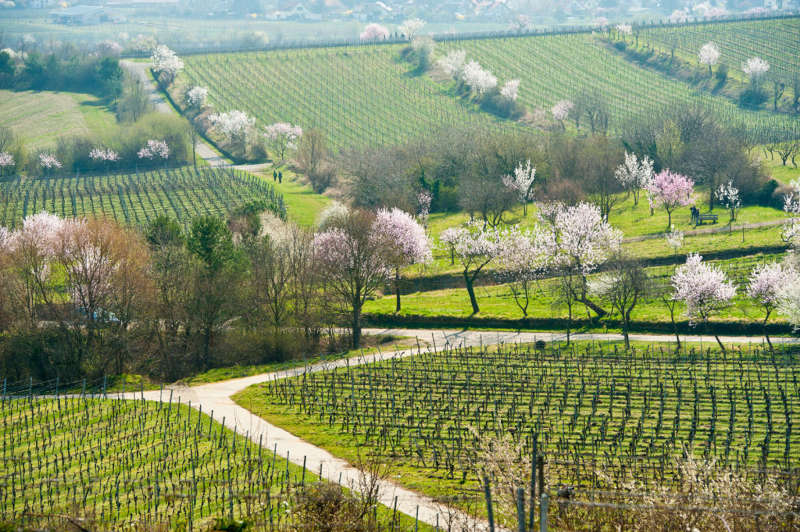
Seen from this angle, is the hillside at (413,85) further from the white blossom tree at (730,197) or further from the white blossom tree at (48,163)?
the white blossom tree at (730,197)

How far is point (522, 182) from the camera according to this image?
348 feet

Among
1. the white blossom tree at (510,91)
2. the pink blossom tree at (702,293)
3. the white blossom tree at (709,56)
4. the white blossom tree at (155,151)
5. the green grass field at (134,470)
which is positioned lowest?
the green grass field at (134,470)

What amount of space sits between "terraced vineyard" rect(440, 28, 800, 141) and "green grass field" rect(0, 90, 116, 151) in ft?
238

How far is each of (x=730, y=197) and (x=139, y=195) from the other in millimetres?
69853

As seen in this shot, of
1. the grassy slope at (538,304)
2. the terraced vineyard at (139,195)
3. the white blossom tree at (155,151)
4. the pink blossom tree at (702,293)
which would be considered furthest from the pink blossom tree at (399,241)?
the white blossom tree at (155,151)

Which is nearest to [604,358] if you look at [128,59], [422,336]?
[422,336]

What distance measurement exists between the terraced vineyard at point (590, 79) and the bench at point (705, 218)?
40667 mm

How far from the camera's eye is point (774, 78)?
153750 mm

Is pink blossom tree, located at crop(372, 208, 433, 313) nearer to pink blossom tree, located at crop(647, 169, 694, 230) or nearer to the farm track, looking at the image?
the farm track

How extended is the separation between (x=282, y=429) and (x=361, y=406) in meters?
4.66

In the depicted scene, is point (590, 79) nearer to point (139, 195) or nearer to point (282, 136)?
point (282, 136)

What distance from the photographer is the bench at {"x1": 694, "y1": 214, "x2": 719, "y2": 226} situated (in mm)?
91756

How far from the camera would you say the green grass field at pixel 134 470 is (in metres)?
30.9

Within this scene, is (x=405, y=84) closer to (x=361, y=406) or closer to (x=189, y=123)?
(x=189, y=123)
